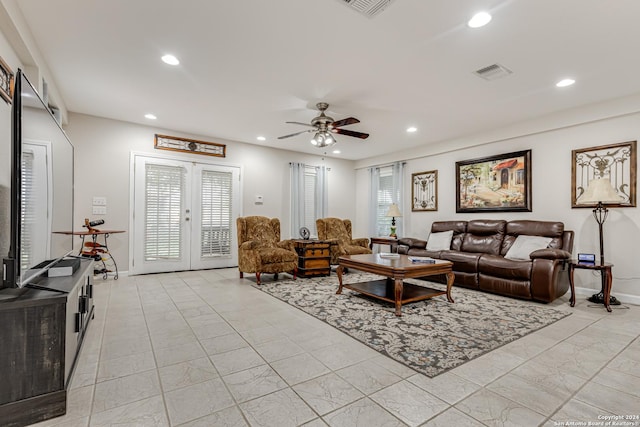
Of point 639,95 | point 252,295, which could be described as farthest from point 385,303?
point 639,95

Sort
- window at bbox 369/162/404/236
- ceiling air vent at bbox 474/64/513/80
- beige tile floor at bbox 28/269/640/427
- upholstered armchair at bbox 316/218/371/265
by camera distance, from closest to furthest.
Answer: beige tile floor at bbox 28/269/640/427 < ceiling air vent at bbox 474/64/513/80 < upholstered armchair at bbox 316/218/371/265 < window at bbox 369/162/404/236

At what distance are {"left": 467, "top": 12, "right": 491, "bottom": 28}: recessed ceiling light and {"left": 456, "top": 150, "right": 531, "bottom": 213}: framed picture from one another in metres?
3.10

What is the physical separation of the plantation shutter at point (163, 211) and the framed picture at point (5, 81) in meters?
2.87

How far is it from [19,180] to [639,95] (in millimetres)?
5816

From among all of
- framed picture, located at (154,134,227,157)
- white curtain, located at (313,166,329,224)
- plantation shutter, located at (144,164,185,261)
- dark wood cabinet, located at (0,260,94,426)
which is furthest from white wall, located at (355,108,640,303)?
dark wood cabinet, located at (0,260,94,426)

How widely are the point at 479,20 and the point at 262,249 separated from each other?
391 centimetres

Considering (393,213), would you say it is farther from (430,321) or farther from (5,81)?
(5,81)

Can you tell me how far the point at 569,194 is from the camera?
4316mm

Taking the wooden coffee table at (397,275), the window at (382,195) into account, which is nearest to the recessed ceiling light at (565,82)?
the wooden coffee table at (397,275)

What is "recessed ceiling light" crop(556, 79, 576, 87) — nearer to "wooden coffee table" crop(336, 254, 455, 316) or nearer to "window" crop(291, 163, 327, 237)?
"wooden coffee table" crop(336, 254, 455, 316)

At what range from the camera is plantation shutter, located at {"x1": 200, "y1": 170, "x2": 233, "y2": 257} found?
5.75 meters

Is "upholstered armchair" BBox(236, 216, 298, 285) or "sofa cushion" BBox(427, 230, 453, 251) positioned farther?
"sofa cushion" BBox(427, 230, 453, 251)

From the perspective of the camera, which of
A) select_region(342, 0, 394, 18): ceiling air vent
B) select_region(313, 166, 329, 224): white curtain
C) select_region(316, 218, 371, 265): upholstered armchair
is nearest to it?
select_region(342, 0, 394, 18): ceiling air vent

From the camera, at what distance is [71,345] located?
1811 millimetres
